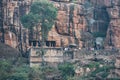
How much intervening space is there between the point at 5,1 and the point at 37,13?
5456 millimetres

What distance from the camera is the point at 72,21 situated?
62.9 metres

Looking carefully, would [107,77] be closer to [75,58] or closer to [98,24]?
[75,58]

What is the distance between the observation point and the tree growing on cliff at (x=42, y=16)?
56.5m

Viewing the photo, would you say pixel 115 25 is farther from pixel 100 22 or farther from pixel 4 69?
pixel 4 69

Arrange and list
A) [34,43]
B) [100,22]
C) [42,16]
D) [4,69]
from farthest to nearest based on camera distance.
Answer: [100,22], [34,43], [42,16], [4,69]

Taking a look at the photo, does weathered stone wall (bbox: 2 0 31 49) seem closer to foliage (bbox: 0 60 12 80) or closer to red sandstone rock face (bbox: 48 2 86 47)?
red sandstone rock face (bbox: 48 2 86 47)

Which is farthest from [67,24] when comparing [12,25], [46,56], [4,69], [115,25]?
[4,69]

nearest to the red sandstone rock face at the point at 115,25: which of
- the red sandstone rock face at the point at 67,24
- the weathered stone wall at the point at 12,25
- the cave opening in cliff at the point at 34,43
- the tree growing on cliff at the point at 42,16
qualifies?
the red sandstone rock face at the point at 67,24

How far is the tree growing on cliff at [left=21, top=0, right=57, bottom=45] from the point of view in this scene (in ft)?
185

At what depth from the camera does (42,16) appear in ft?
187

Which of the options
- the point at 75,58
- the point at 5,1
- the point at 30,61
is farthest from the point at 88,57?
the point at 5,1

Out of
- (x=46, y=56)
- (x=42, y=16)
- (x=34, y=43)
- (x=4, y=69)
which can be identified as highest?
(x=42, y=16)

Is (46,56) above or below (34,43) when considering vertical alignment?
below

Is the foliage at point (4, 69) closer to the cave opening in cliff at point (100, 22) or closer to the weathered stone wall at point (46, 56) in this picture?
the weathered stone wall at point (46, 56)
